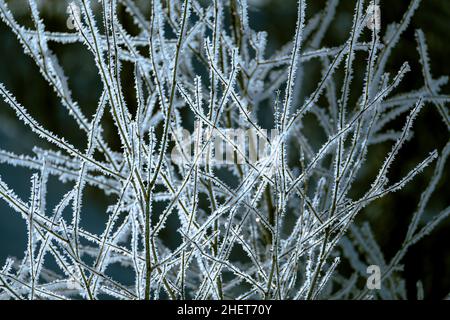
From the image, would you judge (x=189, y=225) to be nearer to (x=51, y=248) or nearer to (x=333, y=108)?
(x=51, y=248)

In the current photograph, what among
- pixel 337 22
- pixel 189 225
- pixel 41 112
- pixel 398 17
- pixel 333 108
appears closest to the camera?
pixel 189 225

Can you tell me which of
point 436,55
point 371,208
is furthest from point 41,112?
point 436,55
